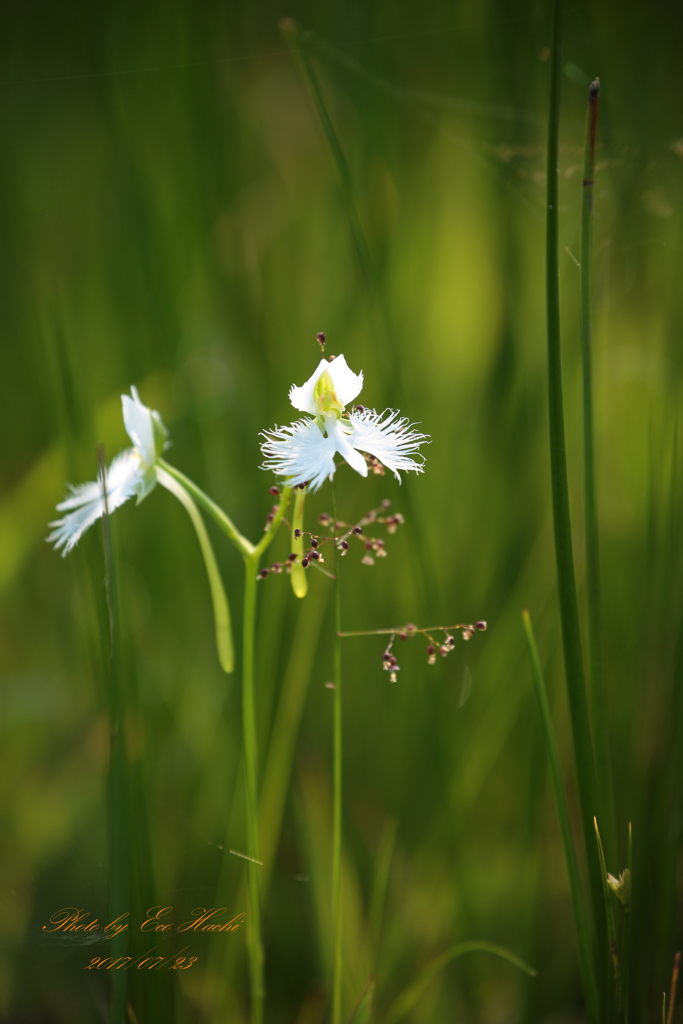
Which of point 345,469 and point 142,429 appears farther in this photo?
point 345,469

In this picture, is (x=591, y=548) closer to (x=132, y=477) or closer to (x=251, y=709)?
(x=251, y=709)

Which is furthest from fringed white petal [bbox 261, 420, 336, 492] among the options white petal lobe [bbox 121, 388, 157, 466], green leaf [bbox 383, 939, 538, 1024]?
green leaf [bbox 383, 939, 538, 1024]

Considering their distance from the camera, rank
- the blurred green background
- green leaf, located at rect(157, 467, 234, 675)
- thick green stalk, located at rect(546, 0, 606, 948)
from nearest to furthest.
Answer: thick green stalk, located at rect(546, 0, 606, 948) → green leaf, located at rect(157, 467, 234, 675) → the blurred green background

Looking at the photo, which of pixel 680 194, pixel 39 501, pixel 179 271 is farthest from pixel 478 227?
pixel 39 501

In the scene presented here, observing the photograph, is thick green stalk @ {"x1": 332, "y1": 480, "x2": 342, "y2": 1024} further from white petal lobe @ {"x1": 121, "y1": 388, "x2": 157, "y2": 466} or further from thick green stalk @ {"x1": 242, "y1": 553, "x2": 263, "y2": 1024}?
white petal lobe @ {"x1": 121, "y1": 388, "x2": 157, "y2": 466}

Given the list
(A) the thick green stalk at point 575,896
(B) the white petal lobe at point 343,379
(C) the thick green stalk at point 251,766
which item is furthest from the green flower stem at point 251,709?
(A) the thick green stalk at point 575,896

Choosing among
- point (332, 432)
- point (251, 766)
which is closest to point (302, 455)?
point (332, 432)
